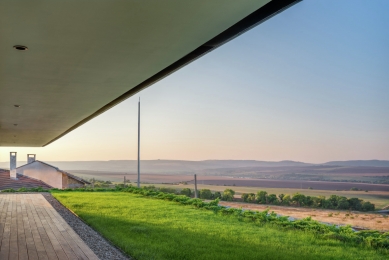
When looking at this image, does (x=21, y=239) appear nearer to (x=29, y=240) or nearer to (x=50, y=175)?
(x=29, y=240)

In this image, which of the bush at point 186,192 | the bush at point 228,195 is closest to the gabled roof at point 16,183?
the bush at point 186,192

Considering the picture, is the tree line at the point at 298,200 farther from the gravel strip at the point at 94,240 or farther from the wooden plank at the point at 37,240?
the wooden plank at the point at 37,240

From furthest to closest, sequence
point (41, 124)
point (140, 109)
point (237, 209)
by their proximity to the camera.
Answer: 1. point (140, 109)
2. point (41, 124)
3. point (237, 209)

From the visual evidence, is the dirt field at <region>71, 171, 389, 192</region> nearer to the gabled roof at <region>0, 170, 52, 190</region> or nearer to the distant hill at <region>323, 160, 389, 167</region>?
the distant hill at <region>323, 160, 389, 167</region>

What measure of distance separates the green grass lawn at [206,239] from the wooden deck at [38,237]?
20.0 inches

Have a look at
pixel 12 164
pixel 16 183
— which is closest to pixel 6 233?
pixel 16 183

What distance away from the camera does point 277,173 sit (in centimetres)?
1158

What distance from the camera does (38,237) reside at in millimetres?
5621

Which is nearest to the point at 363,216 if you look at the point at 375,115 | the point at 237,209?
the point at 375,115

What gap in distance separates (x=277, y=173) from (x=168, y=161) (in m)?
8.93

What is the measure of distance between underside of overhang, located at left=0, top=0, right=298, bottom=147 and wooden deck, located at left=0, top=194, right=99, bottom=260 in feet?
7.12

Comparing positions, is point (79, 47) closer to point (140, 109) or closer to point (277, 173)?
point (277, 173)

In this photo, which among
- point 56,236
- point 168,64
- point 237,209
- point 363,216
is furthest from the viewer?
point 237,209

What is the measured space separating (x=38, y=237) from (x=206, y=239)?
2473 millimetres
